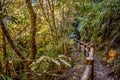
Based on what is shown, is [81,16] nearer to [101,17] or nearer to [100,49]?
[101,17]

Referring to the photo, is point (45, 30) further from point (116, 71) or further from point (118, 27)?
point (116, 71)

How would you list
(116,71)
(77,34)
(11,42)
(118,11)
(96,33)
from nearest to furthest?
1. (11,42)
2. (116,71)
3. (118,11)
4. (96,33)
5. (77,34)

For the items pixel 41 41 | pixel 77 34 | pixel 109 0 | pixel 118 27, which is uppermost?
pixel 109 0

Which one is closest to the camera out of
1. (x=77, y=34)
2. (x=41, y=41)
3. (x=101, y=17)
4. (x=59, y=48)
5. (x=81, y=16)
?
(x=59, y=48)

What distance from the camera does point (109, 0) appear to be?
1012 centimetres

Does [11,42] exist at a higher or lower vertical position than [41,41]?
higher

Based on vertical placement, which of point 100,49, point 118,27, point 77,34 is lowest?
point 77,34

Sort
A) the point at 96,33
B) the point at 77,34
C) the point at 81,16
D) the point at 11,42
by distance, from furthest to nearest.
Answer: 1. the point at 77,34
2. the point at 81,16
3. the point at 96,33
4. the point at 11,42

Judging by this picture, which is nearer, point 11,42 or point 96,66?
point 11,42

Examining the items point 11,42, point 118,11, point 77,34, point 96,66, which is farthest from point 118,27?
point 77,34

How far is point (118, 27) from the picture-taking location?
9445 mm

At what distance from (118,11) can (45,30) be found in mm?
3574

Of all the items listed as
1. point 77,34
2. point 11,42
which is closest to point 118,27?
point 11,42

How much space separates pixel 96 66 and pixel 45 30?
147 inches
